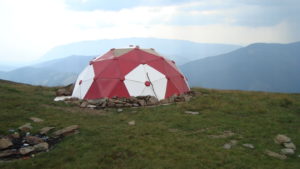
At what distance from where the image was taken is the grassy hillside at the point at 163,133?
27.1 ft

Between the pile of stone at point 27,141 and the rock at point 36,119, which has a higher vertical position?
the rock at point 36,119

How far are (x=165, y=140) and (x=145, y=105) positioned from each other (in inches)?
291

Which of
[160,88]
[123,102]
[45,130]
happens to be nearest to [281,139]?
[45,130]

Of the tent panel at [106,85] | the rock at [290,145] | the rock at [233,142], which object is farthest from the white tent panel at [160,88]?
the rock at [290,145]

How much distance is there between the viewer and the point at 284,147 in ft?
32.8

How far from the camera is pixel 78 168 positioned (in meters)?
7.74

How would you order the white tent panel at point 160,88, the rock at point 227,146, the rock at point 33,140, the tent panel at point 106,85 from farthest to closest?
1. the white tent panel at point 160,88
2. the tent panel at point 106,85
3. the rock at point 33,140
4. the rock at point 227,146

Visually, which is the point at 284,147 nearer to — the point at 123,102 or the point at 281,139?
the point at 281,139

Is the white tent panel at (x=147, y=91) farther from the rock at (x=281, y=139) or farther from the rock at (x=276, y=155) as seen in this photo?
the rock at (x=276, y=155)

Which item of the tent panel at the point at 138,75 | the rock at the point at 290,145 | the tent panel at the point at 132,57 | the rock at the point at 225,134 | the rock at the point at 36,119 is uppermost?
the tent panel at the point at 132,57

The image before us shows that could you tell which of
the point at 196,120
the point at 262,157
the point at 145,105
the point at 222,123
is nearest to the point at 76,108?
the point at 145,105

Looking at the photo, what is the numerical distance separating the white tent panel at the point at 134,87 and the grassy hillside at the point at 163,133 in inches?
113

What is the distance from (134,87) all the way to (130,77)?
3.11 feet

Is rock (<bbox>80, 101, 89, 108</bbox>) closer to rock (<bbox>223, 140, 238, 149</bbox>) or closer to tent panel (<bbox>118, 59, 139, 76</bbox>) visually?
tent panel (<bbox>118, 59, 139, 76</bbox>)
